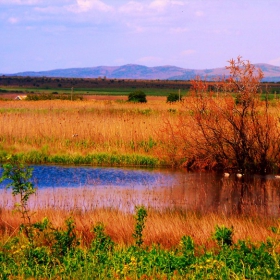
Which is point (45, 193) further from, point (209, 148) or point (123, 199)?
point (209, 148)

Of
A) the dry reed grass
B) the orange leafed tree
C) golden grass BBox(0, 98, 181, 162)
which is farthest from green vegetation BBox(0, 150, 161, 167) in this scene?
the dry reed grass

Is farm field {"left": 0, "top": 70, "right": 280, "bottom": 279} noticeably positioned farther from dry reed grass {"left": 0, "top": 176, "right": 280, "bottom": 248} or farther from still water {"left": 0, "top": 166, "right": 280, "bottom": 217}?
still water {"left": 0, "top": 166, "right": 280, "bottom": 217}

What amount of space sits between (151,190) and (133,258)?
8.33 m

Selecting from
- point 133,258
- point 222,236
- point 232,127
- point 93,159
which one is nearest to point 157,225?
point 222,236

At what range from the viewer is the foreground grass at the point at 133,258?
7099 millimetres

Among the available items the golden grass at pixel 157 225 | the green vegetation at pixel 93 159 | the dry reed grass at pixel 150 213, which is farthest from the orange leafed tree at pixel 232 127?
the golden grass at pixel 157 225

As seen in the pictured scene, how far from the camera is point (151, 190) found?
50.8ft

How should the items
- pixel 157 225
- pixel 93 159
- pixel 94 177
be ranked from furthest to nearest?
1. pixel 93 159
2. pixel 94 177
3. pixel 157 225

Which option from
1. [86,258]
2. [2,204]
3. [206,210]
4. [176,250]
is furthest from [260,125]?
[86,258]

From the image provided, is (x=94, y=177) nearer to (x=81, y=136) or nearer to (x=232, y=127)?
(x=232, y=127)

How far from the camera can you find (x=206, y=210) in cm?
1297

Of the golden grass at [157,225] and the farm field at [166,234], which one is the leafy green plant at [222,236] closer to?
the farm field at [166,234]

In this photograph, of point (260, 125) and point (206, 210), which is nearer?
point (206, 210)

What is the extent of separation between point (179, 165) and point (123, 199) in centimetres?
679
